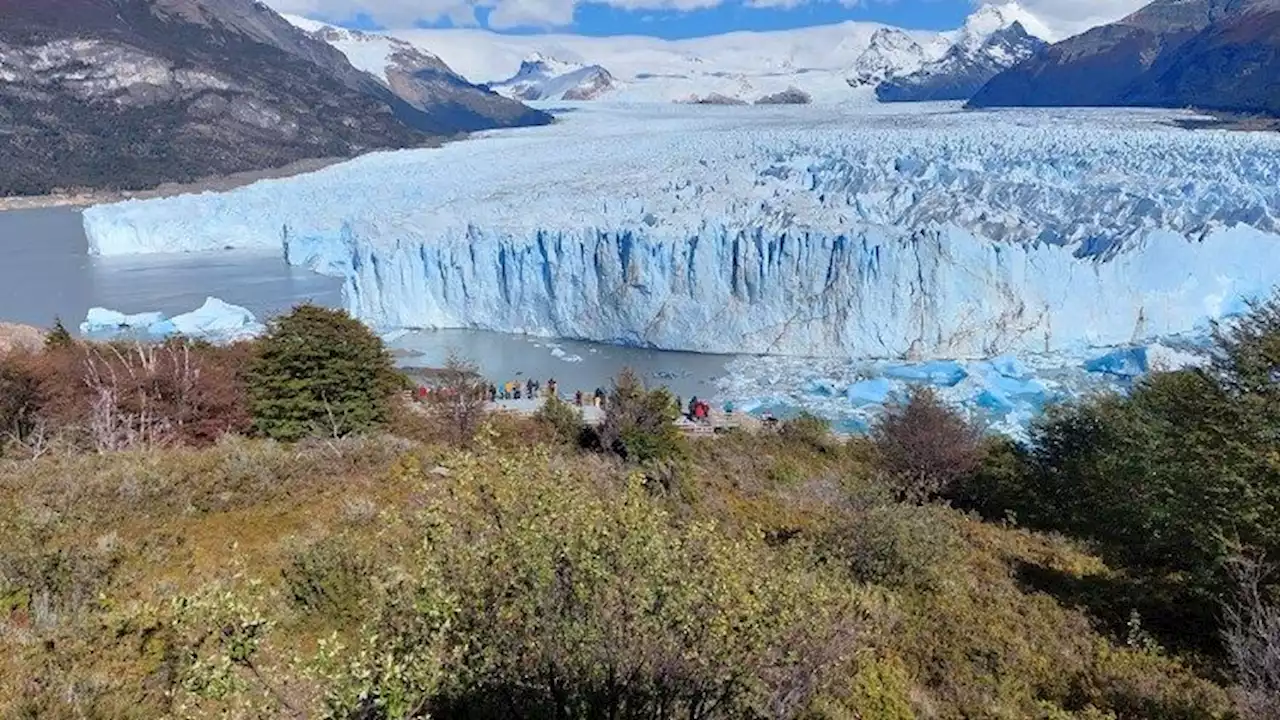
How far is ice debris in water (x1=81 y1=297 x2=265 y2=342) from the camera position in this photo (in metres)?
20.3

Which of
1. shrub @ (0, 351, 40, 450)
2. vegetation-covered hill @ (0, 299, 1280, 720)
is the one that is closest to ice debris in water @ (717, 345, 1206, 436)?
vegetation-covered hill @ (0, 299, 1280, 720)

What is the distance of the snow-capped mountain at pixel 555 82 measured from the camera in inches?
4601

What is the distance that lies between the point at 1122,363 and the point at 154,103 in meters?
83.8

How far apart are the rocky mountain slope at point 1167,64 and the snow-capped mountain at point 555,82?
53634 millimetres

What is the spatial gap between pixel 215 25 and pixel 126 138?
2805 cm

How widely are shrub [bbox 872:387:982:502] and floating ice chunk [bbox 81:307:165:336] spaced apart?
16950 mm

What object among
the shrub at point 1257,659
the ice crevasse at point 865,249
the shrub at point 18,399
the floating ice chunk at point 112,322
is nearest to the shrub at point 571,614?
the shrub at point 1257,659

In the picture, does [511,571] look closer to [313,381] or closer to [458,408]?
[313,381]

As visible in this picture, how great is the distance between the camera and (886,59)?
108 meters

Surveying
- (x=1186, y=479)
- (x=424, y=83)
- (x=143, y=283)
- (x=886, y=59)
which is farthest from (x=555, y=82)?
(x=1186, y=479)

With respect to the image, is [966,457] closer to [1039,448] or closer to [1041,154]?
[1039,448]

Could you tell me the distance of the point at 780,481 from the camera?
11.0m

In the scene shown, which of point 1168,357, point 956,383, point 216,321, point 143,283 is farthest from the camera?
point 143,283

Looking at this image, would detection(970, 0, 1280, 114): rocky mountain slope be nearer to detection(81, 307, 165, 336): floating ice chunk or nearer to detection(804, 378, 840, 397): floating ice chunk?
detection(804, 378, 840, 397): floating ice chunk
